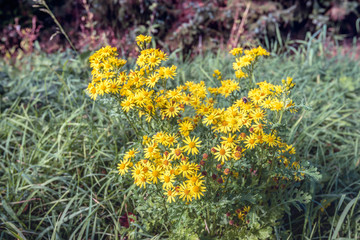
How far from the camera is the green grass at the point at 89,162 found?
6.22 feet

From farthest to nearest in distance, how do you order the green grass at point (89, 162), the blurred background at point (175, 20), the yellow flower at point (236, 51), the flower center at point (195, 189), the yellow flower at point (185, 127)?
the blurred background at point (175, 20) → the green grass at point (89, 162) → the yellow flower at point (236, 51) → the yellow flower at point (185, 127) → the flower center at point (195, 189)

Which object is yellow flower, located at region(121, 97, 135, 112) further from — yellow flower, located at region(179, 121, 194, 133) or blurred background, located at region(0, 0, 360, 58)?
blurred background, located at region(0, 0, 360, 58)

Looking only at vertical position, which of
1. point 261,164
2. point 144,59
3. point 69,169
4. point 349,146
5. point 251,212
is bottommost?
point 349,146

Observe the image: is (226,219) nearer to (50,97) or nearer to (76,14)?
(50,97)

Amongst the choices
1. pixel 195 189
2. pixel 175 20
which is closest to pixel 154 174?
pixel 195 189

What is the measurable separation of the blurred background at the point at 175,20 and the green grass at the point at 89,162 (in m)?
0.93

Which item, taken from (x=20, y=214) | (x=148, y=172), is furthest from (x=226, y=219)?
(x=20, y=214)

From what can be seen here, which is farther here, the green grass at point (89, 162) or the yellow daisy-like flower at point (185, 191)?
the green grass at point (89, 162)

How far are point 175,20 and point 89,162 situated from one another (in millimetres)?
2799

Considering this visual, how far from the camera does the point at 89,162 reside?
7.30 ft

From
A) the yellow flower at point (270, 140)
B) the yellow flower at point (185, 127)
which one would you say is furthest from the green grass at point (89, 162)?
the yellow flower at point (185, 127)

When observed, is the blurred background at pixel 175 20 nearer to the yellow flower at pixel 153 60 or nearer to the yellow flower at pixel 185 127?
the yellow flower at pixel 153 60

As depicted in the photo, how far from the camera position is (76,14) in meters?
4.49

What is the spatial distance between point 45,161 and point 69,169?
7.0 inches
